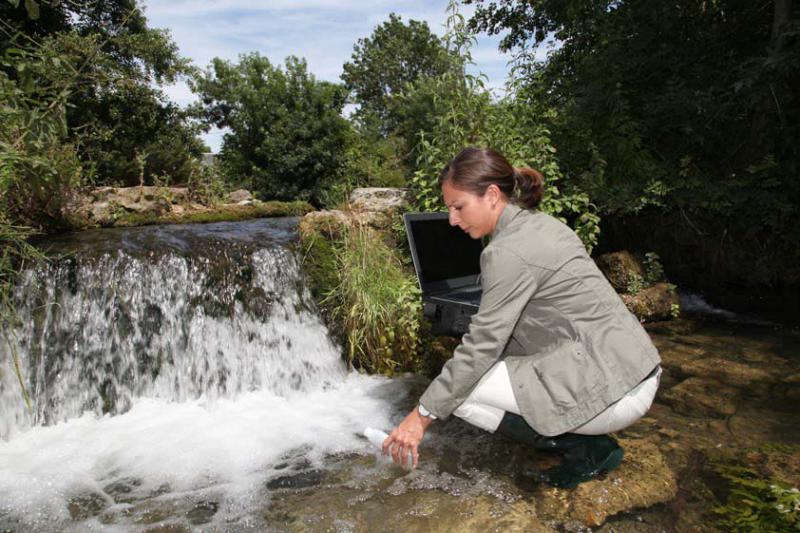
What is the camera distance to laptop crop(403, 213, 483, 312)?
149 inches

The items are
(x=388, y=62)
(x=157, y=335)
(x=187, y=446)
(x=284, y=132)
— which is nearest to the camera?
(x=187, y=446)

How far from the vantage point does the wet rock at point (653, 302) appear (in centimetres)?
597

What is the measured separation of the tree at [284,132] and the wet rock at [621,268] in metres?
12.3

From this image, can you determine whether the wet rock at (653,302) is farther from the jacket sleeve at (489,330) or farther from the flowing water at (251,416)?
the jacket sleeve at (489,330)

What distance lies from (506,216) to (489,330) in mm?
543

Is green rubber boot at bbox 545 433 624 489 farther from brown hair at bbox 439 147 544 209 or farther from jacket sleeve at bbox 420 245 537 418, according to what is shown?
brown hair at bbox 439 147 544 209

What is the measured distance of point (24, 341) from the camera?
4152 mm

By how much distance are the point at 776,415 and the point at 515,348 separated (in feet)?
7.56

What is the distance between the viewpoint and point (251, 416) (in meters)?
3.96

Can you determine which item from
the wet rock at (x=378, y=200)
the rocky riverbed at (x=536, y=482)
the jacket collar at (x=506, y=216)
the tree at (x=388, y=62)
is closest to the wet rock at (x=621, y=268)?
the rocky riverbed at (x=536, y=482)

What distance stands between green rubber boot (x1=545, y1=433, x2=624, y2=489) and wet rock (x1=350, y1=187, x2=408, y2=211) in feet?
11.2

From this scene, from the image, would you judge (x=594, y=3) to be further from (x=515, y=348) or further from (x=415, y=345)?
(x=515, y=348)

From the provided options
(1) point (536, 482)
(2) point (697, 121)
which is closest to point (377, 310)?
(1) point (536, 482)

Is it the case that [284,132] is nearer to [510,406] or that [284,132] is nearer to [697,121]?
[697,121]
